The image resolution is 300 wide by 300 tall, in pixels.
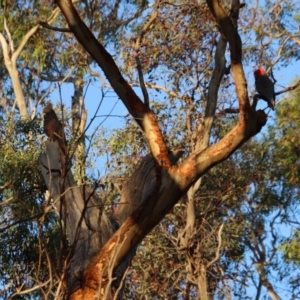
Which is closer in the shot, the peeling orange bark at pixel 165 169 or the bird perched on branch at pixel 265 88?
the peeling orange bark at pixel 165 169

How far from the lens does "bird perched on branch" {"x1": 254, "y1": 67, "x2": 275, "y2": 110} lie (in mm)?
4758

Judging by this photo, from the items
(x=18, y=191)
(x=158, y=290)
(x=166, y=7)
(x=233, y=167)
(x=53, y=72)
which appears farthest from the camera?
(x=53, y=72)

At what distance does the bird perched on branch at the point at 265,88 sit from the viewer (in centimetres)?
476

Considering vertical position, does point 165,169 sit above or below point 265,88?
below

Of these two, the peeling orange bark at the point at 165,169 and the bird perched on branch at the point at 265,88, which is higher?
the bird perched on branch at the point at 265,88

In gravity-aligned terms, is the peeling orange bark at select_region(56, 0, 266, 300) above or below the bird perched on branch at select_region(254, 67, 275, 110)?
below

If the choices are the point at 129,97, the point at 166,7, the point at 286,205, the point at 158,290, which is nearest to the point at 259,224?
the point at 286,205

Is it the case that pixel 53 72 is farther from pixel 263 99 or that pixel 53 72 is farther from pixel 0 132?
pixel 263 99

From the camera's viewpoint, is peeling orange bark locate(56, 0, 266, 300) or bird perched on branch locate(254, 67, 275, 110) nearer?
peeling orange bark locate(56, 0, 266, 300)

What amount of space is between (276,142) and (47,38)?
3.81m

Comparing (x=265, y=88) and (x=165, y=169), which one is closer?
(x=165, y=169)

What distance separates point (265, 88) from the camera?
16.6 feet

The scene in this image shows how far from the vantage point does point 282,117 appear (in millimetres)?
10148

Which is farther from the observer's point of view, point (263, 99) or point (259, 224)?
point (259, 224)
